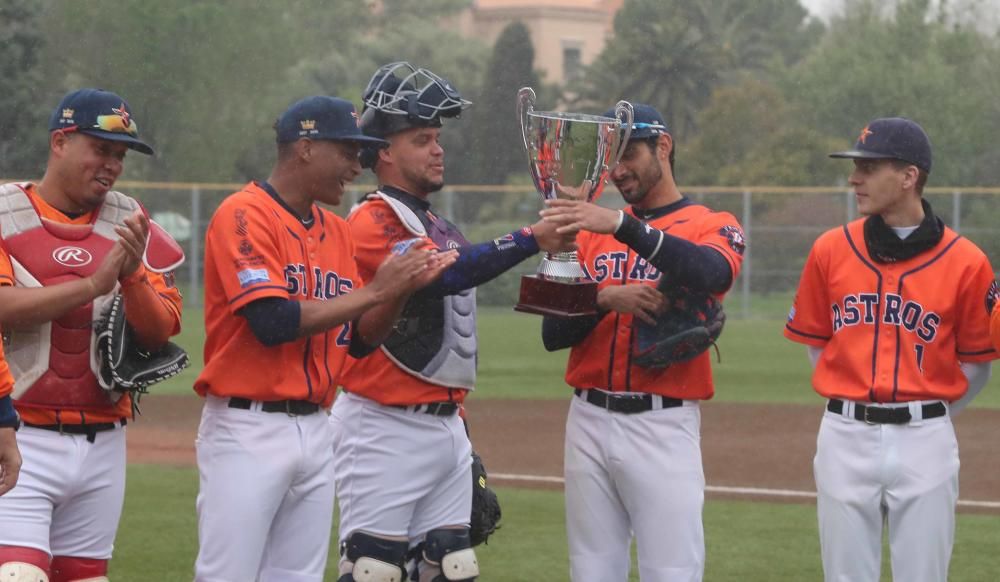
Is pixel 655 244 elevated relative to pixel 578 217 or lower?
lower

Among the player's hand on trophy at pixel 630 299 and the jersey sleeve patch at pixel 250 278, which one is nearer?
the jersey sleeve patch at pixel 250 278

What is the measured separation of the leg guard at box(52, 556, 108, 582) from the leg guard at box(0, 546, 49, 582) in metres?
0.20

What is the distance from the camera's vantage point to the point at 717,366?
17.8m

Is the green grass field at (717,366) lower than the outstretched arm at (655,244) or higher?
lower

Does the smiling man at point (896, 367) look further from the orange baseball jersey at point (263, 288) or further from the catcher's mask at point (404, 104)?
the orange baseball jersey at point (263, 288)

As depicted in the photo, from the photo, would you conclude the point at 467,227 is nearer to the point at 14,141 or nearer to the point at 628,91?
the point at 14,141

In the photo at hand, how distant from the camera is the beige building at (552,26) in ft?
224

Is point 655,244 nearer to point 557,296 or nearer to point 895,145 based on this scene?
point 557,296

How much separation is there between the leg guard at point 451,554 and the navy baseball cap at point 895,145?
188 centimetres

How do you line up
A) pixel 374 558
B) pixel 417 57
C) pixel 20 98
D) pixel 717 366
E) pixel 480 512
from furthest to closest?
1. pixel 417 57
2. pixel 20 98
3. pixel 717 366
4. pixel 480 512
5. pixel 374 558

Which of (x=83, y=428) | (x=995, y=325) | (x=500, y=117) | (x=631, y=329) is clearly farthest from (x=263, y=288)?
(x=500, y=117)

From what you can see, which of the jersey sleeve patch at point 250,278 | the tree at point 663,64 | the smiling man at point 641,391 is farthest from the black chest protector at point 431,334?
the tree at point 663,64

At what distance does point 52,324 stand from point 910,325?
281 centimetres

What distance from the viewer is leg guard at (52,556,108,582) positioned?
4.52m
